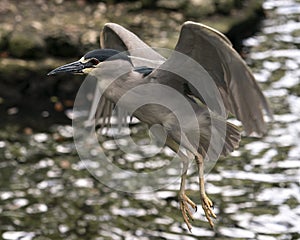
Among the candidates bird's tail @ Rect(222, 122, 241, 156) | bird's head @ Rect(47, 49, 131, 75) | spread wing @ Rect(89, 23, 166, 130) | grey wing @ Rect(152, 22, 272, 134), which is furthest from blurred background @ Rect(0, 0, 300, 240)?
bird's head @ Rect(47, 49, 131, 75)

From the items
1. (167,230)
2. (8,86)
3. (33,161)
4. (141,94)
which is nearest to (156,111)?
(141,94)

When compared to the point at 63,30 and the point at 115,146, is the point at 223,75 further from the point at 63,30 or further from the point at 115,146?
the point at 63,30

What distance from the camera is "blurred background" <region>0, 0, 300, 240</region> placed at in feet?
22.3

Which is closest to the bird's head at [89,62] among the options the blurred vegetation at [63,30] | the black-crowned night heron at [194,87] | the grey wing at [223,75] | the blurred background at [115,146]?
the black-crowned night heron at [194,87]

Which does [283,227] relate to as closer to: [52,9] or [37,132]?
[37,132]

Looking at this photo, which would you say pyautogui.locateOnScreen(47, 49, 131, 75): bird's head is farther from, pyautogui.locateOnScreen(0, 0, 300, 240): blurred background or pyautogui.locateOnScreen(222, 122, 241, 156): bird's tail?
pyautogui.locateOnScreen(0, 0, 300, 240): blurred background

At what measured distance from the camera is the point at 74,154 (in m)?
7.83

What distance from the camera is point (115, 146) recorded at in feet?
26.4

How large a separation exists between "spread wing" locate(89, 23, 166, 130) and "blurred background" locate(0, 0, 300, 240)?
1821 mm

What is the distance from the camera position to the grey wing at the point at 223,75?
12.4ft

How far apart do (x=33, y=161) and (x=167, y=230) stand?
1641 millimetres

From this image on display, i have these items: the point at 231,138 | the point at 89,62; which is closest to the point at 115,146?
the point at 231,138

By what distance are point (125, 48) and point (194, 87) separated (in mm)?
820

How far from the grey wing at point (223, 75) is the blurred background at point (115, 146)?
2.70 m
